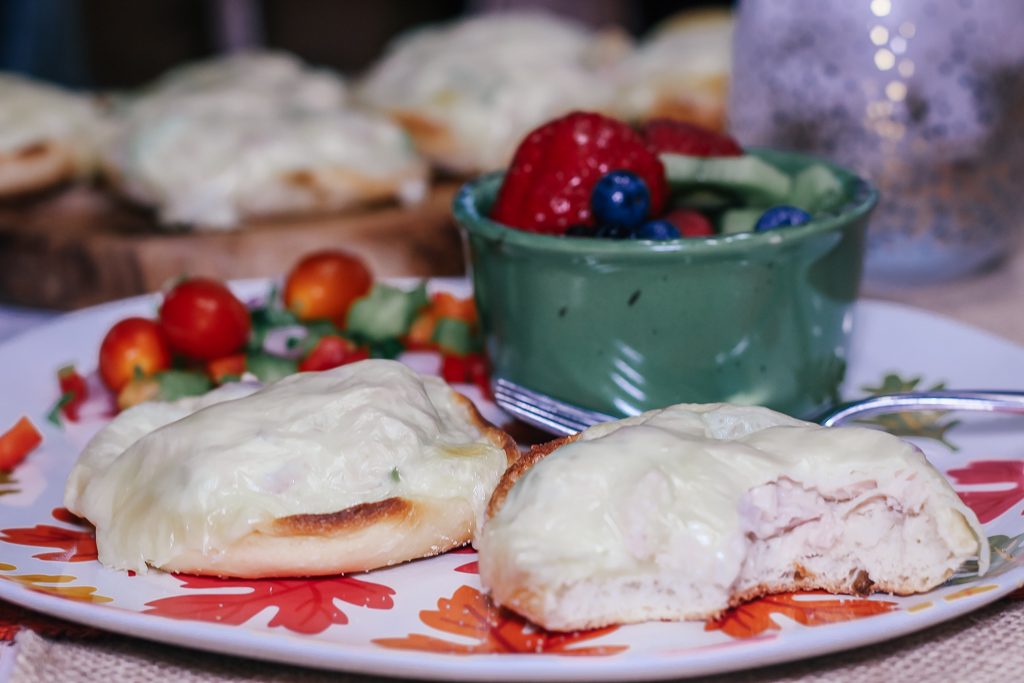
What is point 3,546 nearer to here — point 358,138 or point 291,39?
point 358,138

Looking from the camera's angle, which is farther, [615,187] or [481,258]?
[481,258]

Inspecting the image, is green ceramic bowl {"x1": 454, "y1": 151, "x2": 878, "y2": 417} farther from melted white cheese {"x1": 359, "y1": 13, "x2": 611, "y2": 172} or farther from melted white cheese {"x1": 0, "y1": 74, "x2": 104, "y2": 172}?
melted white cheese {"x1": 0, "y1": 74, "x2": 104, "y2": 172}

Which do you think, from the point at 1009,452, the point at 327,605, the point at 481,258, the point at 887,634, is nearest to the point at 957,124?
the point at 1009,452

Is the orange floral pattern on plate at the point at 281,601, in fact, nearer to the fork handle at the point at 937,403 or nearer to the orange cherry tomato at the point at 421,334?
the fork handle at the point at 937,403

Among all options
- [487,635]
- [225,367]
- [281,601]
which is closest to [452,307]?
[225,367]

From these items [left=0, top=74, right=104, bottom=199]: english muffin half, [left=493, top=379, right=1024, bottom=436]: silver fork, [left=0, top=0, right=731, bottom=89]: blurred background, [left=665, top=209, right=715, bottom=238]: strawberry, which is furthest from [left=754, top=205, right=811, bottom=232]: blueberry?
[left=0, top=0, right=731, bottom=89]: blurred background
